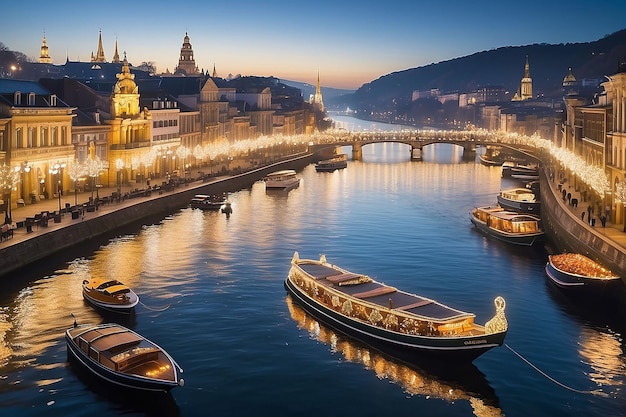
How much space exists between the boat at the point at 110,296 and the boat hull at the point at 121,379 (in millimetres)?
7682

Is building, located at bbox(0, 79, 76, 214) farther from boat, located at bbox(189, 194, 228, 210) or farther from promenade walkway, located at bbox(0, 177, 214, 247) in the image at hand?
boat, located at bbox(189, 194, 228, 210)

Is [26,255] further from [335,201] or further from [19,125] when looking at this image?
[335,201]

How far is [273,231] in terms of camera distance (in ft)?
245

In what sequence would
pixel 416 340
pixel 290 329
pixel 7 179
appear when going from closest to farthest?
1. pixel 416 340
2. pixel 290 329
3. pixel 7 179

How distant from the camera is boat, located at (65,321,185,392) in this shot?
33.6m

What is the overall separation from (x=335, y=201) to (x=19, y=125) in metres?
37.7

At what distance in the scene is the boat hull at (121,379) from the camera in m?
33.3

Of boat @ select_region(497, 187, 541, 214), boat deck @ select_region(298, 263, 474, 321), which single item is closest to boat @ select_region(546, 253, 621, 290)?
boat deck @ select_region(298, 263, 474, 321)

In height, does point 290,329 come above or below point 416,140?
below

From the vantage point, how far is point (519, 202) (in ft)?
294

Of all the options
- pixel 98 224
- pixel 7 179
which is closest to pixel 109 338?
pixel 98 224

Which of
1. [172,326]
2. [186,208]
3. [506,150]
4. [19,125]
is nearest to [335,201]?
[186,208]

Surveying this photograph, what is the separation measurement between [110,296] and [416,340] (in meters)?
16.4

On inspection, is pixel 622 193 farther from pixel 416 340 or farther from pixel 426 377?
pixel 426 377
